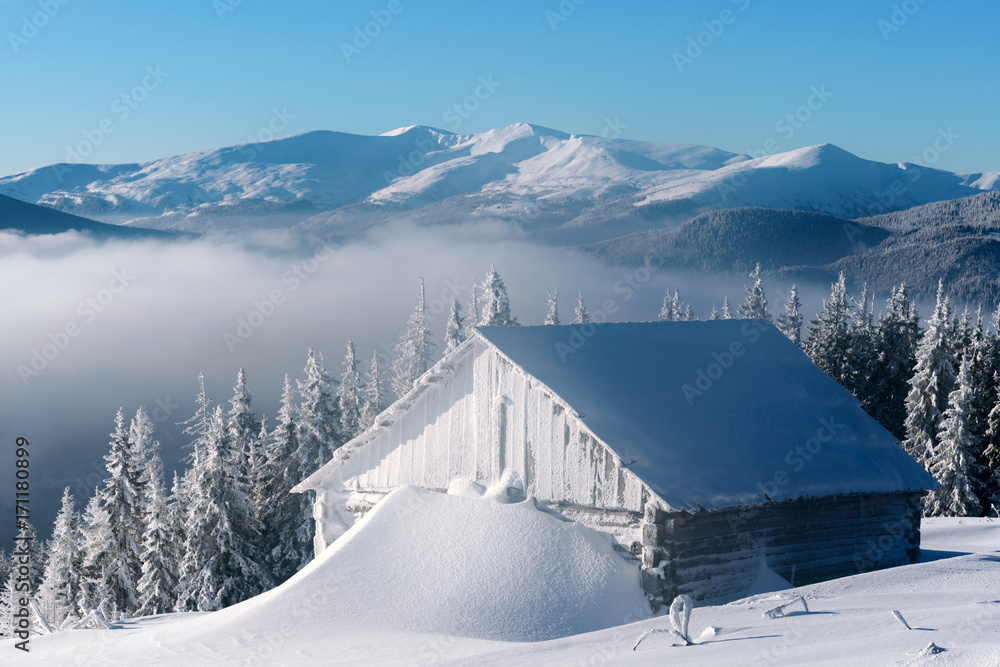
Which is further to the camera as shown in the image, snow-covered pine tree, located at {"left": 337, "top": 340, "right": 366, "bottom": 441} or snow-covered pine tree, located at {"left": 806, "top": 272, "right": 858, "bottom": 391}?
snow-covered pine tree, located at {"left": 806, "top": 272, "right": 858, "bottom": 391}

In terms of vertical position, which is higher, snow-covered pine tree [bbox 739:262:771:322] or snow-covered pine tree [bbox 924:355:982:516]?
snow-covered pine tree [bbox 739:262:771:322]

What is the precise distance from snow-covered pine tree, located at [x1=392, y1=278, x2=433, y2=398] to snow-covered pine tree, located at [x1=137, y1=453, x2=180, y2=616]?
24927 mm

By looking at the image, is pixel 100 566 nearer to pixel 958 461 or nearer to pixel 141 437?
pixel 141 437

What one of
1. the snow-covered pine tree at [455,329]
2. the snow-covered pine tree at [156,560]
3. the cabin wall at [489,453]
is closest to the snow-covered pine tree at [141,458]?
the snow-covered pine tree at [156,560]

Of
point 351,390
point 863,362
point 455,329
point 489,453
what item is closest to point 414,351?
point 455,329

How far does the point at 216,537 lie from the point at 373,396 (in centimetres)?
1746

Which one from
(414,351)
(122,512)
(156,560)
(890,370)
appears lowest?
(156,560)

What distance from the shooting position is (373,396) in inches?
A: 1892

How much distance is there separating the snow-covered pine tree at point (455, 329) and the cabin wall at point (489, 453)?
30150mm

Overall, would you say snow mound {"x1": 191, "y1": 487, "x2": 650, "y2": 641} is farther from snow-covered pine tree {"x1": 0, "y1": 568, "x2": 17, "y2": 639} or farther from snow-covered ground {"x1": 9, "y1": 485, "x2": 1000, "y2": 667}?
snow-covered pine tree {"x1": 0, "y1": 568, "x2": 17, "y2": 639}

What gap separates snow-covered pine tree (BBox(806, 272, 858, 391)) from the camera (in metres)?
52.3

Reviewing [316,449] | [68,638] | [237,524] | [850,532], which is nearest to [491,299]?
[316,449]

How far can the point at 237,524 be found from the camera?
32250mm

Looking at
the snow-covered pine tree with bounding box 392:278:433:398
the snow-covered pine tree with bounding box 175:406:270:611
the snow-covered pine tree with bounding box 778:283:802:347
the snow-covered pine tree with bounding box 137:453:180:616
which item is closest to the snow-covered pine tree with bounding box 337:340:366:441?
the snow-covered pine tree with bounding box 392:278:433:398
